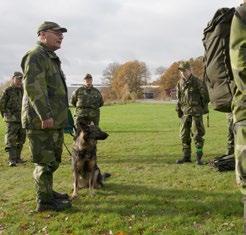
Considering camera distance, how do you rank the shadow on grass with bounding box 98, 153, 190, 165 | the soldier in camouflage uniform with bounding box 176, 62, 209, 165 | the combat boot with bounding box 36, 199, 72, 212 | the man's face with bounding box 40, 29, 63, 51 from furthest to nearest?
1. the shadow on grass with bounding box 98, 153, 190, 165
2. the soldier in camouflage uniform with bounding box 176, 62, 209, 165
3. the combat boot with bounding box 36, 199, 72, 212
4. the man's face with bounding box 40, 29, 63, 51

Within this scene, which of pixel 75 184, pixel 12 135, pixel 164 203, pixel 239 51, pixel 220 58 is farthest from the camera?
pixel 12 135

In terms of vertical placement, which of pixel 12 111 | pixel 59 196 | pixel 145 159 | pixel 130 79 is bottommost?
pixel 145 159

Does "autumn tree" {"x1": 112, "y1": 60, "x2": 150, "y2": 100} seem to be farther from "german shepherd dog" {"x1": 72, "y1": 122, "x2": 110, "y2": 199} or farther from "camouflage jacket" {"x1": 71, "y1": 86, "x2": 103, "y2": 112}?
"german shepherd dog" {"x1": 72, "y1": 122, "x2": 110, "y2": 199}

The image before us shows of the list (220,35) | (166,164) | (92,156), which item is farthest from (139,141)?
(220,35)

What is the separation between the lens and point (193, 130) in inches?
462

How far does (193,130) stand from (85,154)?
3910 mm

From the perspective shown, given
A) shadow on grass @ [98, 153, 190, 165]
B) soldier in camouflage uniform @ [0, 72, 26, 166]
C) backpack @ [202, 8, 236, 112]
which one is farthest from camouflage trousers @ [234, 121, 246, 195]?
soldier in camouflage uniform @ [0, 72, 26, 166]

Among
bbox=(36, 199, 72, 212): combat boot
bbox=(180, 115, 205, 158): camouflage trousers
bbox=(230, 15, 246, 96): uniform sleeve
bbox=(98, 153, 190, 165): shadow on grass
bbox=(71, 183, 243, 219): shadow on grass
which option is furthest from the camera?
bbox=(98, 153, 190, 165): shadow on grass

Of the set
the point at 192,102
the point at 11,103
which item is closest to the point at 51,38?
the point at 192,102

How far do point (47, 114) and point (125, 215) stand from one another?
Answer: 6.41 ft

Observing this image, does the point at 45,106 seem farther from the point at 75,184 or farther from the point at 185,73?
the point at 185,73

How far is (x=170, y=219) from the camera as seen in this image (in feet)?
22.8

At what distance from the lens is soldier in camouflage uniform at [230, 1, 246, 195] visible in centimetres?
403

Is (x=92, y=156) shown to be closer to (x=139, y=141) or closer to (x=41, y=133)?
(x=41, y=133)
